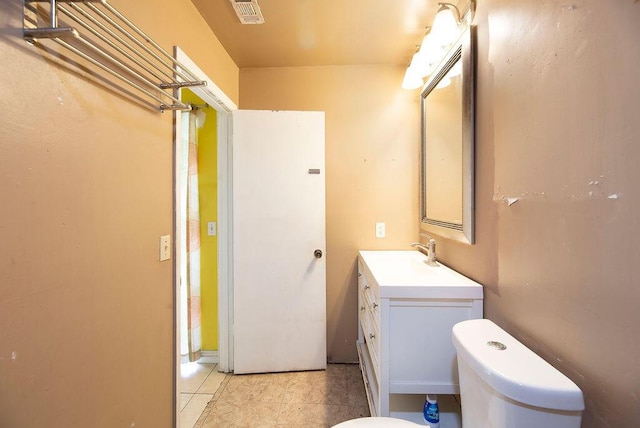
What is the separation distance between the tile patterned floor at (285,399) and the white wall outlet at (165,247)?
1.09m

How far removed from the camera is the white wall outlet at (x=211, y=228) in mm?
2100

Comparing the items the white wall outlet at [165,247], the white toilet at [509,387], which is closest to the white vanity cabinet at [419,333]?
the white toilet at [509,387]

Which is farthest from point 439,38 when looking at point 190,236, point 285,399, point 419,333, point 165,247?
point 285,399

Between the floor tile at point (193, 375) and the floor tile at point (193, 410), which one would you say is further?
the floor tile at point (193, 375)

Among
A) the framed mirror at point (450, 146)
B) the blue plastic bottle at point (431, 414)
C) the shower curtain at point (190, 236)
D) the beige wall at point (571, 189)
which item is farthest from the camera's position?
the shower curtain at point (190, 236)

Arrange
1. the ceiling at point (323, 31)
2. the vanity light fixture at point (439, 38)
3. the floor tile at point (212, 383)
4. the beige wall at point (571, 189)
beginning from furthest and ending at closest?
the floor tile at point (212, 383) < the ceiling at point (323, 31) < the vanity light fixture at point (439, 38) < the beige wall at point (571, 189)

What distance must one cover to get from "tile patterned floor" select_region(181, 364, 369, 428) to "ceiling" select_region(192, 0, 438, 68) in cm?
239

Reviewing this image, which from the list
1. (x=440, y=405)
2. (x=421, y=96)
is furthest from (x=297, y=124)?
(x=440, y=405)

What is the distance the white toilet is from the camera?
593mm

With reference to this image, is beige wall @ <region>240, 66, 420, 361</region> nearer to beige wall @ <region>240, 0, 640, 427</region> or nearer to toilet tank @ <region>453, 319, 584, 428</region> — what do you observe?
beige wall @ <region>240, 0, 640, 427</region>

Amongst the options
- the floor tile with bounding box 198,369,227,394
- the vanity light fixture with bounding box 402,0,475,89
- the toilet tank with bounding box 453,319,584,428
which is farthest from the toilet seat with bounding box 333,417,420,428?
the vanity light fixture with bounding box 402,0,475,89

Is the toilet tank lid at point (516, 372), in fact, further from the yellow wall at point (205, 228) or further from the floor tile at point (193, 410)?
the yellow wall at point (205, 228)

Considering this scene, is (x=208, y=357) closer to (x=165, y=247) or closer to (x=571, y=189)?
(x=165, y=247)

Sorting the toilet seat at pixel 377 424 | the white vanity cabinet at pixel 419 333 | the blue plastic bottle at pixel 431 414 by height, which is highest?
the white vanity cabinet at pixel 419 333
